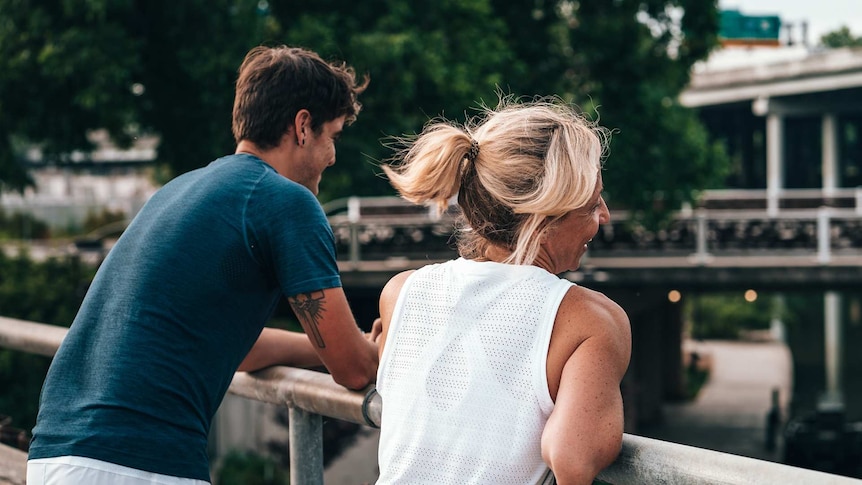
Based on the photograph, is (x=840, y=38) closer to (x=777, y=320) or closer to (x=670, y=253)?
(x=777, y=320)

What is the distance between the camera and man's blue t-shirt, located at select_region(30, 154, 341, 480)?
2043mm

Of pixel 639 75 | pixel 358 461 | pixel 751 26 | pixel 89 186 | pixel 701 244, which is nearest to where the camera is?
pixel 358 461

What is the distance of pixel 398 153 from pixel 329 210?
18.3 m

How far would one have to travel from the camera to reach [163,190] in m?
2.24

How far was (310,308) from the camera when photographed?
2.22 m

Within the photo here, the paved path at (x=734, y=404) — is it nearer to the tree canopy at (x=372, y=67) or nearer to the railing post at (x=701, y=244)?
the railing post at (x=701, y=244)

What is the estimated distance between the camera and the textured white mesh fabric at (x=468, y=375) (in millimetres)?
1733

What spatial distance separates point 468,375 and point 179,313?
0.65 meters

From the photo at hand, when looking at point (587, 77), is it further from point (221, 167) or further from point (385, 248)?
point (221, 167)

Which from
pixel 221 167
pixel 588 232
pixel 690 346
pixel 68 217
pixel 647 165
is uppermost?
pixel 221 167

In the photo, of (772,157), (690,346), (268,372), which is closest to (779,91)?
(772,157)

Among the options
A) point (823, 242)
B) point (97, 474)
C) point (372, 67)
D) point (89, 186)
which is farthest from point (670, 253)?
point (89, 186)

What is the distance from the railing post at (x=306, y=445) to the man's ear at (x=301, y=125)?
691 mm

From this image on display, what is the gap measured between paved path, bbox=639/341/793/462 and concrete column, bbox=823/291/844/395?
1186 mm
